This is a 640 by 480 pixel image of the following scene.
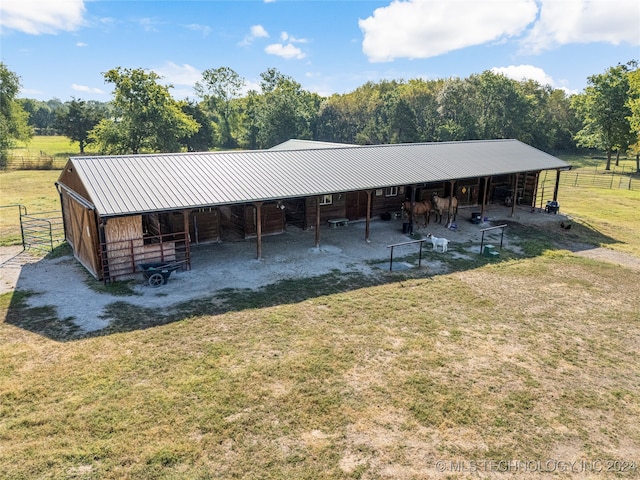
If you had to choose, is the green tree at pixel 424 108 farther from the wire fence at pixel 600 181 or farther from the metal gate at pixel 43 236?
the metal gate at pixel 43 236

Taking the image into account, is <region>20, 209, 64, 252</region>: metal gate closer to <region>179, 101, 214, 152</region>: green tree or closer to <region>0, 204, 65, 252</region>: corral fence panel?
<region>0, 204, 65, 252</region>: corral fence panel

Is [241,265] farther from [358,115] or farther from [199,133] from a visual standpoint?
[358,115]

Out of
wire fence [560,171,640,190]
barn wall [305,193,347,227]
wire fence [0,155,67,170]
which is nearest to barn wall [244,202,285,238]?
barn wall [305,193,347,227]

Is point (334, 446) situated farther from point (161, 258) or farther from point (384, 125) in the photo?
point (384, 125)

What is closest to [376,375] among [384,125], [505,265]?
[505,265]

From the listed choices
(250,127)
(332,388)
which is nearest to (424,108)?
(250,127)

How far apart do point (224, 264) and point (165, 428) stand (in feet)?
27.0

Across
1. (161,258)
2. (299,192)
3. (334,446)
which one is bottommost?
(334,446)

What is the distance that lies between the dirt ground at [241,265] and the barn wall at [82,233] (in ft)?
1.17

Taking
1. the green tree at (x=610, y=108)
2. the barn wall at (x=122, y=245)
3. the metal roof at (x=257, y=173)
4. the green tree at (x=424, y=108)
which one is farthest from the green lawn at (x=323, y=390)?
the green tree at (x=424, y=108)

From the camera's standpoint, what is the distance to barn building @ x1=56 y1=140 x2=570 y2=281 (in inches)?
525

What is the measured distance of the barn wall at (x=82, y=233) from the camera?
43.8 ft

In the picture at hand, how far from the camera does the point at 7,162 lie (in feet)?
143

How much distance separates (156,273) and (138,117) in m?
28.5
